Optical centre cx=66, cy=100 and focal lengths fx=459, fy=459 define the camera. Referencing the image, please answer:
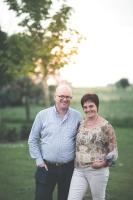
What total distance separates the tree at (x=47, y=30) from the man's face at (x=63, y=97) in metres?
10.9

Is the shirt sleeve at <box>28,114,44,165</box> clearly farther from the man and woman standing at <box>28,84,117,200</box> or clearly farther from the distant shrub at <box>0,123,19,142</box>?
the distant shrub at <box>0,123,19,142</box>

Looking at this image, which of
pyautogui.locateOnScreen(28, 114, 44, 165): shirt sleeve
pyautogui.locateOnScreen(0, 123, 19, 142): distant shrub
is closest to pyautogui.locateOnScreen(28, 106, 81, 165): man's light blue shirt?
pyautogui.locateOnScreen(28, 114, 44, 165): shirt sleeve

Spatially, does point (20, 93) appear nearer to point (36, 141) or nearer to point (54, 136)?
point (36, 141)

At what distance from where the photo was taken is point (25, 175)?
967 cm

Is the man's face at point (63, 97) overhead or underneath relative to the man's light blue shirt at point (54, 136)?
overhead

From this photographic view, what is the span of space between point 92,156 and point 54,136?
487 mm

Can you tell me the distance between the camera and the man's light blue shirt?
5.04 m

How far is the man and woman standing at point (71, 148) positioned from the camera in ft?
16.0

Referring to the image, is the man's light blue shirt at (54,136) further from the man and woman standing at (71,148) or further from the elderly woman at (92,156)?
the elderly woman at (92,156)

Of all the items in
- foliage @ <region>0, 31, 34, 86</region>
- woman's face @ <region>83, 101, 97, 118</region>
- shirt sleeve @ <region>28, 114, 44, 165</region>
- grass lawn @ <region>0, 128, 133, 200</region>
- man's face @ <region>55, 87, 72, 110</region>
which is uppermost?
foliage @ <region>0, 31, 34, 86</region>

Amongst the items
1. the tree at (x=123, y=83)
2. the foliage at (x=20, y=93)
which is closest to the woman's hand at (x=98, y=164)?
the tree at (x=123, y=83)

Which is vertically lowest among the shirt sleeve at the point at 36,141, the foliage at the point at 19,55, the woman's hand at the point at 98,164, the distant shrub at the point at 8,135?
the distant shrub at the point at 8,135

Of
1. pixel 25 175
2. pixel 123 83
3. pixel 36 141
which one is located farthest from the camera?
pixel 123 83

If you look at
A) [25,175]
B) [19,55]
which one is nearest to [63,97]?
[25,175]
